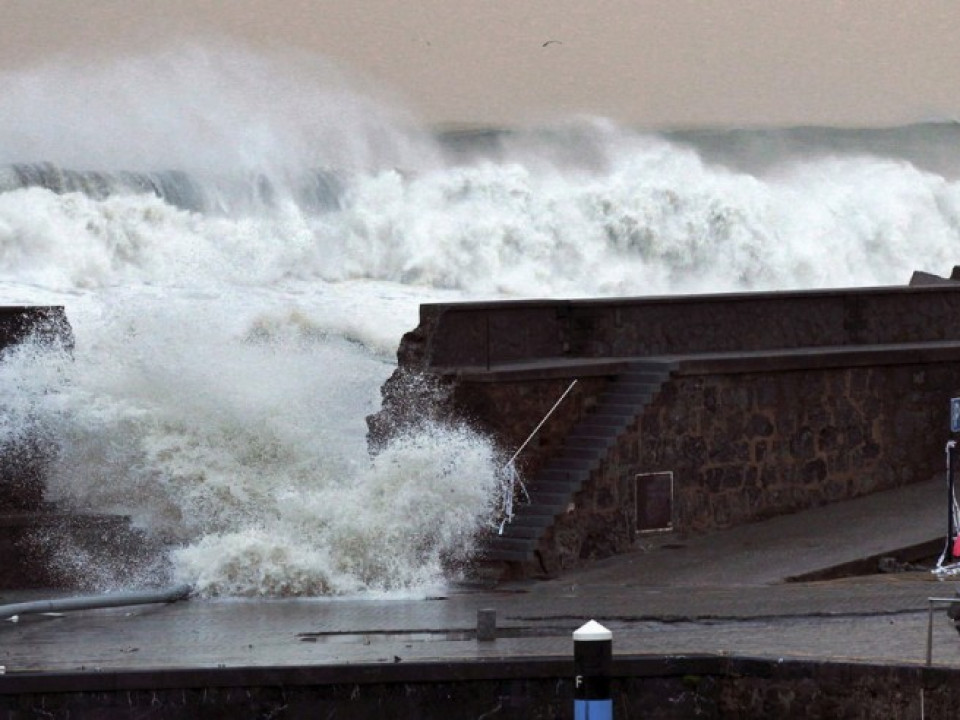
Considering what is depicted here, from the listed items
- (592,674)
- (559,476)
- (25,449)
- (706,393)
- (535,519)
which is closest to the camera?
(592,674)

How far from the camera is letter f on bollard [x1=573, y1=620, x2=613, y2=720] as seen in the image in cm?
984

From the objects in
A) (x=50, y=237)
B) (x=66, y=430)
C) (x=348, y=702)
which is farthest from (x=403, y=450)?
(x=50, y=237)

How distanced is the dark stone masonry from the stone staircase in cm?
4

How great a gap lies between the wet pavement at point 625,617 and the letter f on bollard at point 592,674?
59.3 inches

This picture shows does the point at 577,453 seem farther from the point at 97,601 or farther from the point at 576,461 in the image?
the point at 97,601

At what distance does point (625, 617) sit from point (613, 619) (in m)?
0.10

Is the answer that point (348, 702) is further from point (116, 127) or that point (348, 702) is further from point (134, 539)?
point (116, 127)

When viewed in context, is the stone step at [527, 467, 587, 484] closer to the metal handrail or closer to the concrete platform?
the metal handrail

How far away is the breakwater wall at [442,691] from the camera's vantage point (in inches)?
433

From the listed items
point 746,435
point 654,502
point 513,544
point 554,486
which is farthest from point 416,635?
point 746,435

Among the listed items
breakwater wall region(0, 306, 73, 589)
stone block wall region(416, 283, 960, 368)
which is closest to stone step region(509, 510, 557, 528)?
stone block wall region(416, 283, 960, 368)

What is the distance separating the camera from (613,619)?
43.5 feet

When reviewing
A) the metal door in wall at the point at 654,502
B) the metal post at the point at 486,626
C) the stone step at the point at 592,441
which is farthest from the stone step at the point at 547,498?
the metal post at the point at 486,626

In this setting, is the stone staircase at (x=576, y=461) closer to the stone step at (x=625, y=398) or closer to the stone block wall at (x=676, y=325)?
the stone step at (x=625, y=398)
